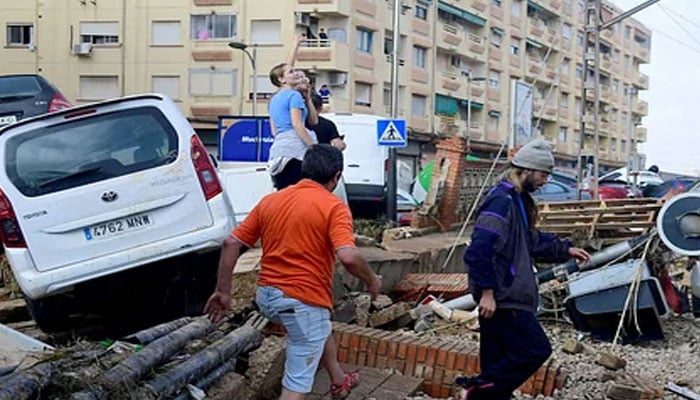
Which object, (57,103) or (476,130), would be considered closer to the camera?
(57,103)

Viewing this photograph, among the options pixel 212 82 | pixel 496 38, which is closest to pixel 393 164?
pixel 212 82

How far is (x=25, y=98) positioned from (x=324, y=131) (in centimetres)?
536

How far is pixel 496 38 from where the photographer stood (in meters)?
56.2

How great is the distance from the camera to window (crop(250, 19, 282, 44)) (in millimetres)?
42094

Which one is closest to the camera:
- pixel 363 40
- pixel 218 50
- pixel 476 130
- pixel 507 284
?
pixel 507 284

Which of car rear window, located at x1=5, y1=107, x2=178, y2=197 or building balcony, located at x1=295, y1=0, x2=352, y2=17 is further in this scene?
building balcony, located at x1=295, y1=0, x2=352, y2=17

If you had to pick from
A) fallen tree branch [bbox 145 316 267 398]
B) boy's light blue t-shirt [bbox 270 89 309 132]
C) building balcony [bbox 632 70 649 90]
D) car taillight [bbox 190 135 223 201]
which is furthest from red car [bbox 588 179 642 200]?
building balcony [bbox 632 70 649 90]

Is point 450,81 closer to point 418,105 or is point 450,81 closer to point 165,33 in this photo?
point 418,105

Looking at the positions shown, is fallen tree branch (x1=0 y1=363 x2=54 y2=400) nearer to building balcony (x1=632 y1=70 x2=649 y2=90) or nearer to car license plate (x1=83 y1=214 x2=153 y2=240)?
car license plate (x1=83 y1=214 x2=153 y2=240)

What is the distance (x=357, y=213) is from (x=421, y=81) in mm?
28797

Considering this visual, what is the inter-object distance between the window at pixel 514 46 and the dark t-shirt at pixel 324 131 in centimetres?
5276

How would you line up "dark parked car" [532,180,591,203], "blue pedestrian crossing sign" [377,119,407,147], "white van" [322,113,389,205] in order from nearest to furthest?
"blue pedestrian crossing sign" [377,119,407,147] < "white van" [322,113,389,205] < "dark parked car" [532,180,591,203]

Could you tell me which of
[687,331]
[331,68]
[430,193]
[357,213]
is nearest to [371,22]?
[331,68]

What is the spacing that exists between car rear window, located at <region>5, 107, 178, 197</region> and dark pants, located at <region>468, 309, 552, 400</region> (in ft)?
8.24
